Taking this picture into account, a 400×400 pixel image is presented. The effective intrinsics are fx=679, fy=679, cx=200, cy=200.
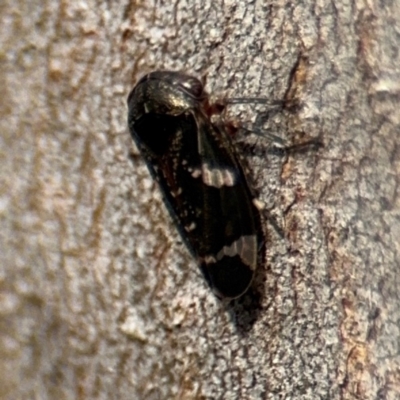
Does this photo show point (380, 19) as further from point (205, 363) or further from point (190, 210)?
point (205, 363)

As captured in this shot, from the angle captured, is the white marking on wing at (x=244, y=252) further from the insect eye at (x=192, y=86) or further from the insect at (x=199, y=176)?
the insect eye at (x=192, y=86)

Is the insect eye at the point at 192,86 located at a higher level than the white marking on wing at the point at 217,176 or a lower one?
higher

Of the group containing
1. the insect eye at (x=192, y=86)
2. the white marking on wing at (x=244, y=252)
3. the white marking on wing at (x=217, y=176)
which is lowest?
the white marking on wing at (x=244, y=252)

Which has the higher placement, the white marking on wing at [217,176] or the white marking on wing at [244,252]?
the white marking on wing at [217,176]

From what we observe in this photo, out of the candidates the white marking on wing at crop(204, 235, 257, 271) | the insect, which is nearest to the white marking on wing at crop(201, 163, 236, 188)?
the insect

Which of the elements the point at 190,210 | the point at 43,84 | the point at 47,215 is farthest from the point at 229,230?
the point at 43,84

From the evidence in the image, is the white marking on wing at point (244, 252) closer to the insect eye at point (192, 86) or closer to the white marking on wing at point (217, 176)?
the white marking on wing at point (217, 176)

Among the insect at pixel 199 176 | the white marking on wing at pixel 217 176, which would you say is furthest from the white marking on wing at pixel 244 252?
the white marking on wing at pixel 217 176

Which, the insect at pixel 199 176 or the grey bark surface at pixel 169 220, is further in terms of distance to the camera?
the insect at pixel 199 176
